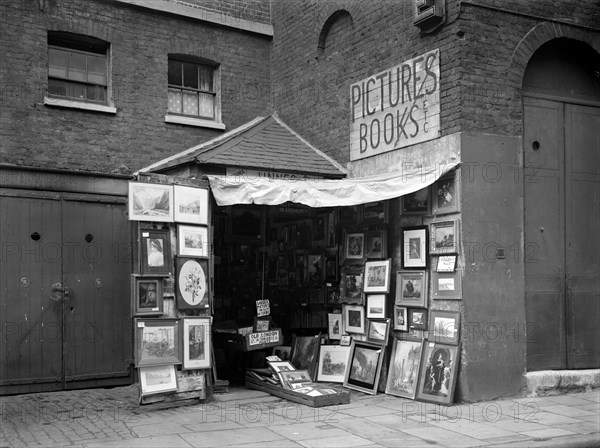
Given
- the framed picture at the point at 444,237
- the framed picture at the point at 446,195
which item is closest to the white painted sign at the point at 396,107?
the framed picture at the point at 446,195

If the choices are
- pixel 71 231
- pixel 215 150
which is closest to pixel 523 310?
pixel 215 150

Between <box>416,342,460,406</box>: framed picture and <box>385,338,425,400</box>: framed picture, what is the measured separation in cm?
11

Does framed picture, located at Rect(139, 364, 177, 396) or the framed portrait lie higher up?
the framed portrait

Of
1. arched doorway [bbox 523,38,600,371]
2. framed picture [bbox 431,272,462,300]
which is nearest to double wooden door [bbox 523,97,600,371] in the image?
arched doorway [bbox 523,38,600,371]

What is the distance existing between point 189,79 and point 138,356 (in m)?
5.59

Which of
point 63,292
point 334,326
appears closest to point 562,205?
point 334,326

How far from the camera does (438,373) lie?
30.3 feet

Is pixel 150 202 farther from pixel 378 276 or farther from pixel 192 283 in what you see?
pixel 378 276

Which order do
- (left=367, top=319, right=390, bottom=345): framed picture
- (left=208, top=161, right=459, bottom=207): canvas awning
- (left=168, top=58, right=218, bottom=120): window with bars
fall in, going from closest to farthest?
1. (left=208, top=161, right=459, bottom=207): canvas awning
2. (left=367, top=319, right=390, bottom=345): framed picture
3. (left=168, top=58, right=218, bottom=120): window with bars

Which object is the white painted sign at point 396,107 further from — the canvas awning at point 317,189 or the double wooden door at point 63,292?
the double wooden door at point 63,292

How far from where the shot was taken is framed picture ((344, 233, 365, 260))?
10773 mm

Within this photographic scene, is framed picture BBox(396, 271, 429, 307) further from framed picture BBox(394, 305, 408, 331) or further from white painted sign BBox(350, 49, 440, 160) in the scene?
white painted sign BBox(350, 49, 440, 160)

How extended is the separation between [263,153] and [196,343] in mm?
3298

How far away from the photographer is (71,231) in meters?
10.6
